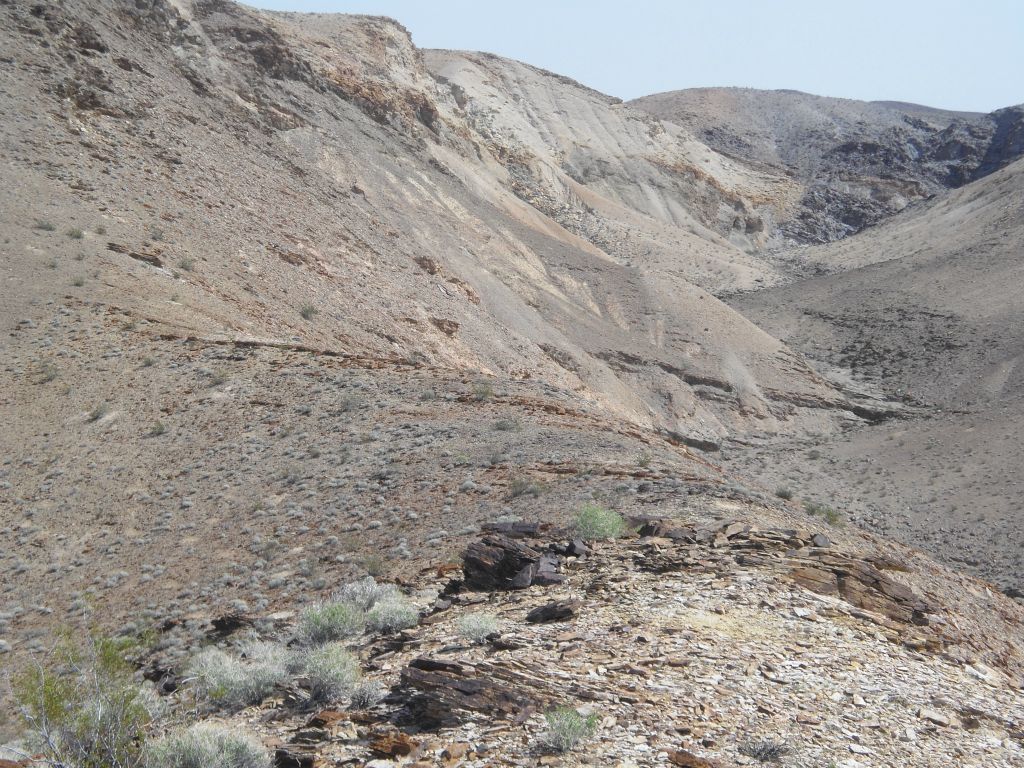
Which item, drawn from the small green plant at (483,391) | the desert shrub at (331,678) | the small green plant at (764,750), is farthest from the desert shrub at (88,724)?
the small green plant at (483,391)

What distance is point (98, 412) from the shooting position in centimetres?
1413

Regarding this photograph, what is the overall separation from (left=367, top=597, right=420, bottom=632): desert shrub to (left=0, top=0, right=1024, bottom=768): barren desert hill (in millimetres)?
28

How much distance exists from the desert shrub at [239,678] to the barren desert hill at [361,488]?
0.10ft

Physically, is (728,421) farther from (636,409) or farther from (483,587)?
(483,587)

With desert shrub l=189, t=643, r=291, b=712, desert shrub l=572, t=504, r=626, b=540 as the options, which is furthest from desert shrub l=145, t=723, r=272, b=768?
desert shrub l=572, t=504, r=626, b=540

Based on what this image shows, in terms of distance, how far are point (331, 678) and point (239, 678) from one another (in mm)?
847

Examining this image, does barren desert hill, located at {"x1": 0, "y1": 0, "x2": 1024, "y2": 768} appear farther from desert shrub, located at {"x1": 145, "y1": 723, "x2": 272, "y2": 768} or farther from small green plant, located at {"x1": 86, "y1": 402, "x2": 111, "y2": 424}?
small green plant, located at {"x1": 86, "y1": 402, "x2": 111, "y2": 424}

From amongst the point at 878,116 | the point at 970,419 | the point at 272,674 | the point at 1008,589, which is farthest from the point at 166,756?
the point at 878,116

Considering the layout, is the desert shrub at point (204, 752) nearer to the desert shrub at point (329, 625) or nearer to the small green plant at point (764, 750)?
the desert shrub at point (329, 625)

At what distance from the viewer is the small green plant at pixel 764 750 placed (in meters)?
5.67

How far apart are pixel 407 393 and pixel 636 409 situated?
60.9 ft

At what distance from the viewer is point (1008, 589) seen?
22.8m

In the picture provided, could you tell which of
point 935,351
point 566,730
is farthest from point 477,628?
point 935,351

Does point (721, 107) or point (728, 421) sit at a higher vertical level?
point (721, 107)
